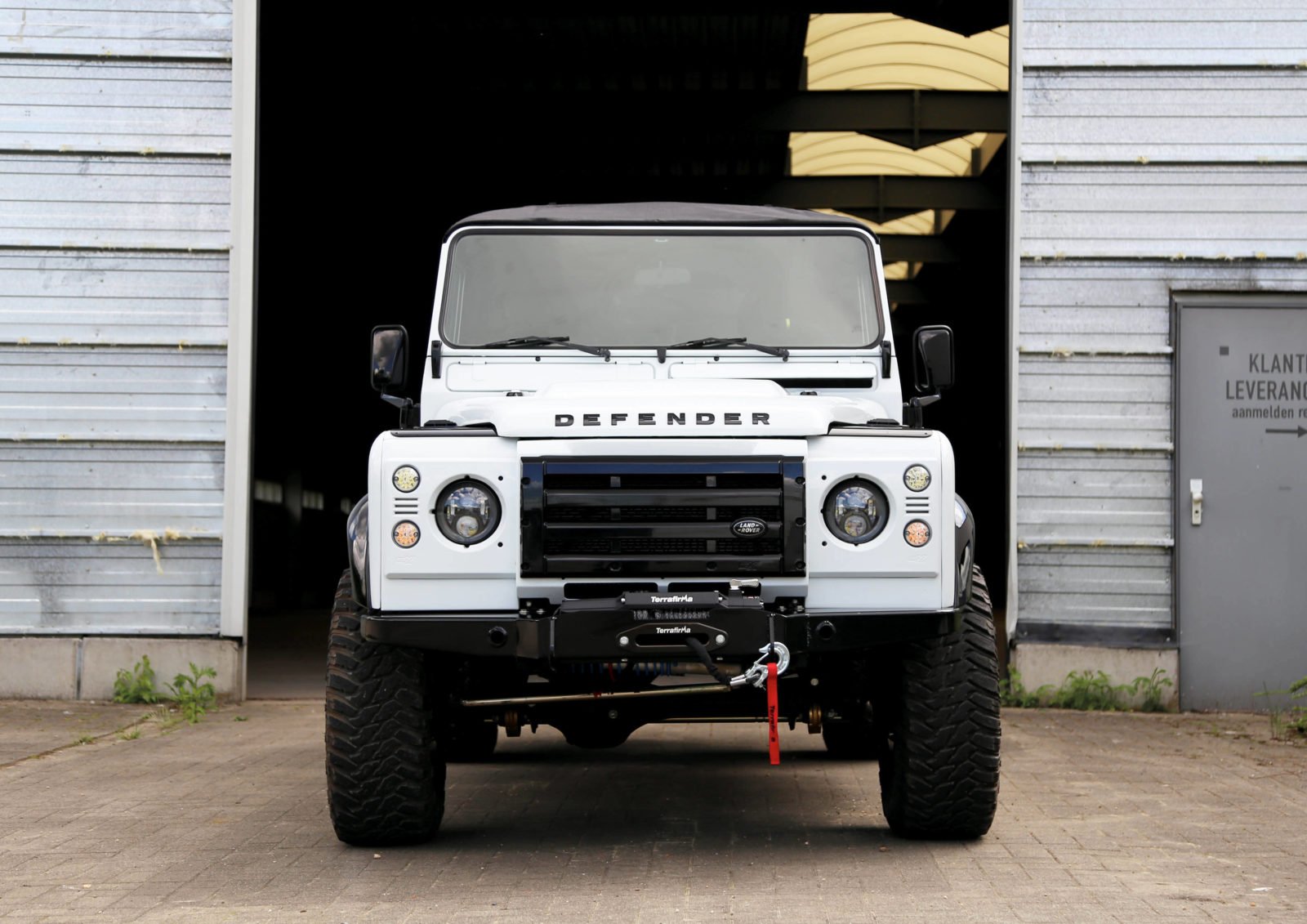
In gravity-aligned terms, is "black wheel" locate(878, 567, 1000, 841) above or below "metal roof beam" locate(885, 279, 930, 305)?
below

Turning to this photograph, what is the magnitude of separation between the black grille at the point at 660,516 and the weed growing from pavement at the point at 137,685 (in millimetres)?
6367

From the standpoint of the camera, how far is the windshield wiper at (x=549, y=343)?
648 centimetres

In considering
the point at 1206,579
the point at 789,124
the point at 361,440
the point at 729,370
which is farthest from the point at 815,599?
the point at 361,440

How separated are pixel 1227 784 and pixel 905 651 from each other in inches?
119

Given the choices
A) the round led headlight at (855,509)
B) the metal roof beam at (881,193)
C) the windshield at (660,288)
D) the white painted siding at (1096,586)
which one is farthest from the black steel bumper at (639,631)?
the metal roof beam at (881,193)

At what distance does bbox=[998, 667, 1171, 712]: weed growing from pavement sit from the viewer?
1070 cm

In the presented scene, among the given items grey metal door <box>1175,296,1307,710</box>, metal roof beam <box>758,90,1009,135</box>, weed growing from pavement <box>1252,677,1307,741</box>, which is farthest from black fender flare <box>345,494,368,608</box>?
metal roof beam <box>758,90,1009,135</box>

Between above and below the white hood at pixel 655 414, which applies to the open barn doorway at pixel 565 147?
above

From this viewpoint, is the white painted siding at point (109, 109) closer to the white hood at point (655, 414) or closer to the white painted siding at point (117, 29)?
the white painted siding at point (117, 29)

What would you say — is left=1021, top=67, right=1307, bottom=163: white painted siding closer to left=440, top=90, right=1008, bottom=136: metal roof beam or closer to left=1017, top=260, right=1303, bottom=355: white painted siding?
left=1017, top=260, right=1303, bottom=355: white painted siding

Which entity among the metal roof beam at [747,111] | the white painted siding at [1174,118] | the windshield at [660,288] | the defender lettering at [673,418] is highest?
the metal roof beam at [747,111]

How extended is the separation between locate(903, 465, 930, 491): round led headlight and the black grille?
0.36 metres

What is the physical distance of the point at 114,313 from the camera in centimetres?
1098

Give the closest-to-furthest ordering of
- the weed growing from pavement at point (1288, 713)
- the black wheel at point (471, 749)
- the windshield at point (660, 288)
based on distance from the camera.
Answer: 1. the windshield at point (660, 288)
2. the black wheel at point (471, 749)
3. the weed growing from pavement at point (1288, 713)
